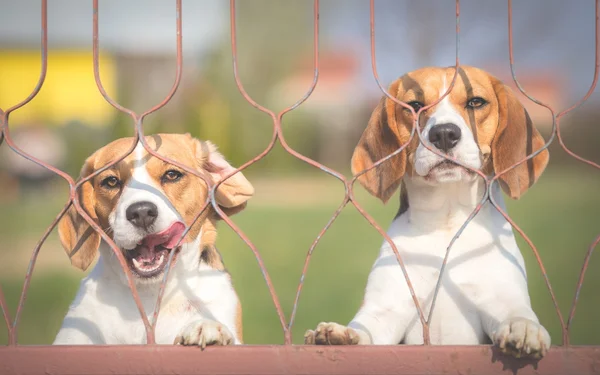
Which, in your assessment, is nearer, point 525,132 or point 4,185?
point 525,132

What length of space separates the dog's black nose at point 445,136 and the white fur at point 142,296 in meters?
1.08

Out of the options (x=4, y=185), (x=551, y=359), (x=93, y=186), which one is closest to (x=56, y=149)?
(x=4, y=185)

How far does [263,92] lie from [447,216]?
30.5m

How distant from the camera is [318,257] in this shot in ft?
42.1

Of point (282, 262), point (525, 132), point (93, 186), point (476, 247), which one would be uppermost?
point (525, 132)

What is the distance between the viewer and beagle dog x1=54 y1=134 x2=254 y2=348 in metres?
3.08

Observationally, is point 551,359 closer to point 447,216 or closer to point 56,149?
point 447,216

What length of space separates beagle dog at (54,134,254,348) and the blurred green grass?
3.34 feet

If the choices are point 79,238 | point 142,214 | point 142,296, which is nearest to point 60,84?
point 79,238

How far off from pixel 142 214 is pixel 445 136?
125 centimetres

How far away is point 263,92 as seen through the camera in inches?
1320

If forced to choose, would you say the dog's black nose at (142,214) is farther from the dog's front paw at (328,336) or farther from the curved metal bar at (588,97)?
the curved metal bar at (588,97)

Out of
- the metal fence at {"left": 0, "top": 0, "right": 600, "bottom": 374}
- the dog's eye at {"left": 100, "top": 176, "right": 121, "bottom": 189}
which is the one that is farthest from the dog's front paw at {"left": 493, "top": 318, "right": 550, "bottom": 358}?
the dog's eye at {"left": 100, "top": 176, "right": 121, "bottom": 189}

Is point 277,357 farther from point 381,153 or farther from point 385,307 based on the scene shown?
point 381,153
